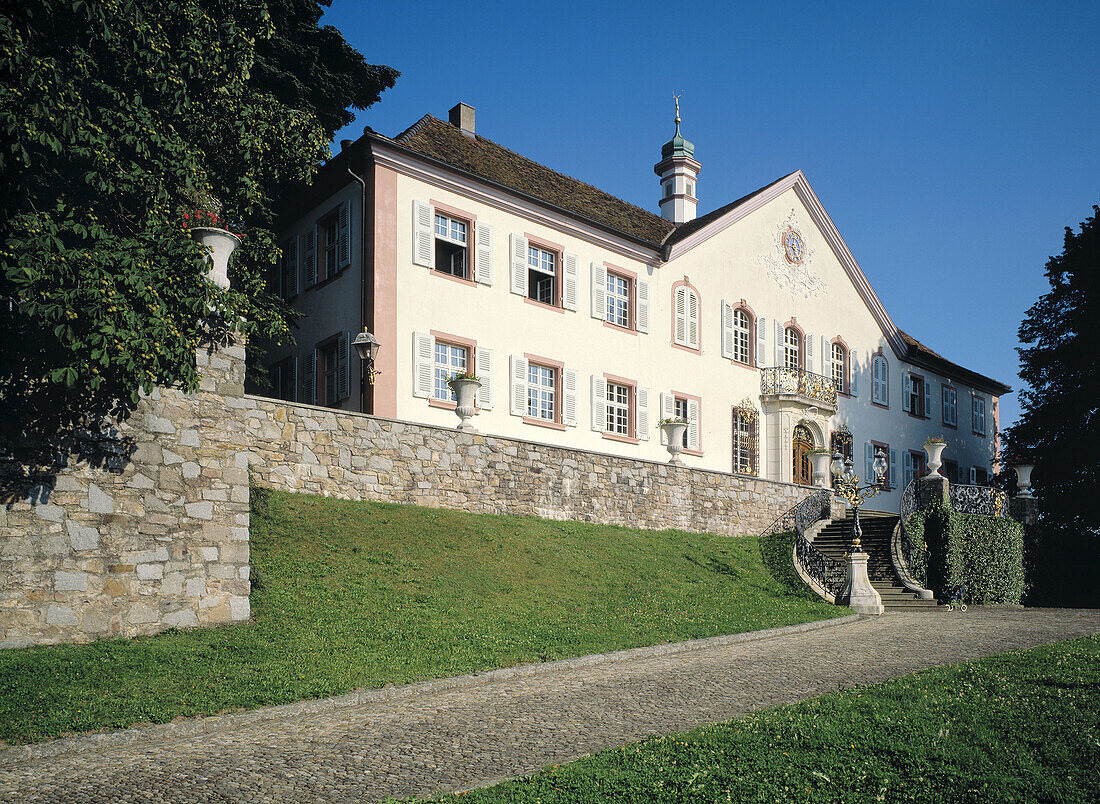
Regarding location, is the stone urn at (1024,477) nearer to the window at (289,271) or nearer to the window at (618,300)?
the window at (618,300)

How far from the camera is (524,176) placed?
82.4 feet

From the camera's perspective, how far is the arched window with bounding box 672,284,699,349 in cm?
2675

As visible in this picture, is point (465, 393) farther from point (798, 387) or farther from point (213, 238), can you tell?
point (798, 387)

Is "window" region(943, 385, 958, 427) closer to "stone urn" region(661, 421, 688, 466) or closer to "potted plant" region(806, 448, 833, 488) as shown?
"potted plant" region(806, 448, 833, 488)

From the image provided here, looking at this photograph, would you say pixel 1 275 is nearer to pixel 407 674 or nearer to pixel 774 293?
pixel 407 674

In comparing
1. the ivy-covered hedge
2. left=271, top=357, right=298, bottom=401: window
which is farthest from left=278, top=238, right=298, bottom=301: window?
the ivy-covered hedge

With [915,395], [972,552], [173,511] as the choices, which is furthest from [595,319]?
[915,395]

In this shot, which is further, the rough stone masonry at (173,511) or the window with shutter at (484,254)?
the window with shutter at (484,254)

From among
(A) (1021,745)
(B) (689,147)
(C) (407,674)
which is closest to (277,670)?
(C) (407,674)

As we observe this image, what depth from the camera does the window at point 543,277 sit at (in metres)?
23.8

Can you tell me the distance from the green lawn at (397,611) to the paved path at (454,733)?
0.67 metres

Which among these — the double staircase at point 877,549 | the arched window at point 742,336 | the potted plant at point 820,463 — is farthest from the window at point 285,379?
the potted plant at point 820,463

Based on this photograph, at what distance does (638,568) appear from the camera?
17.4m

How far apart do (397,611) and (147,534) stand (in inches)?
129
